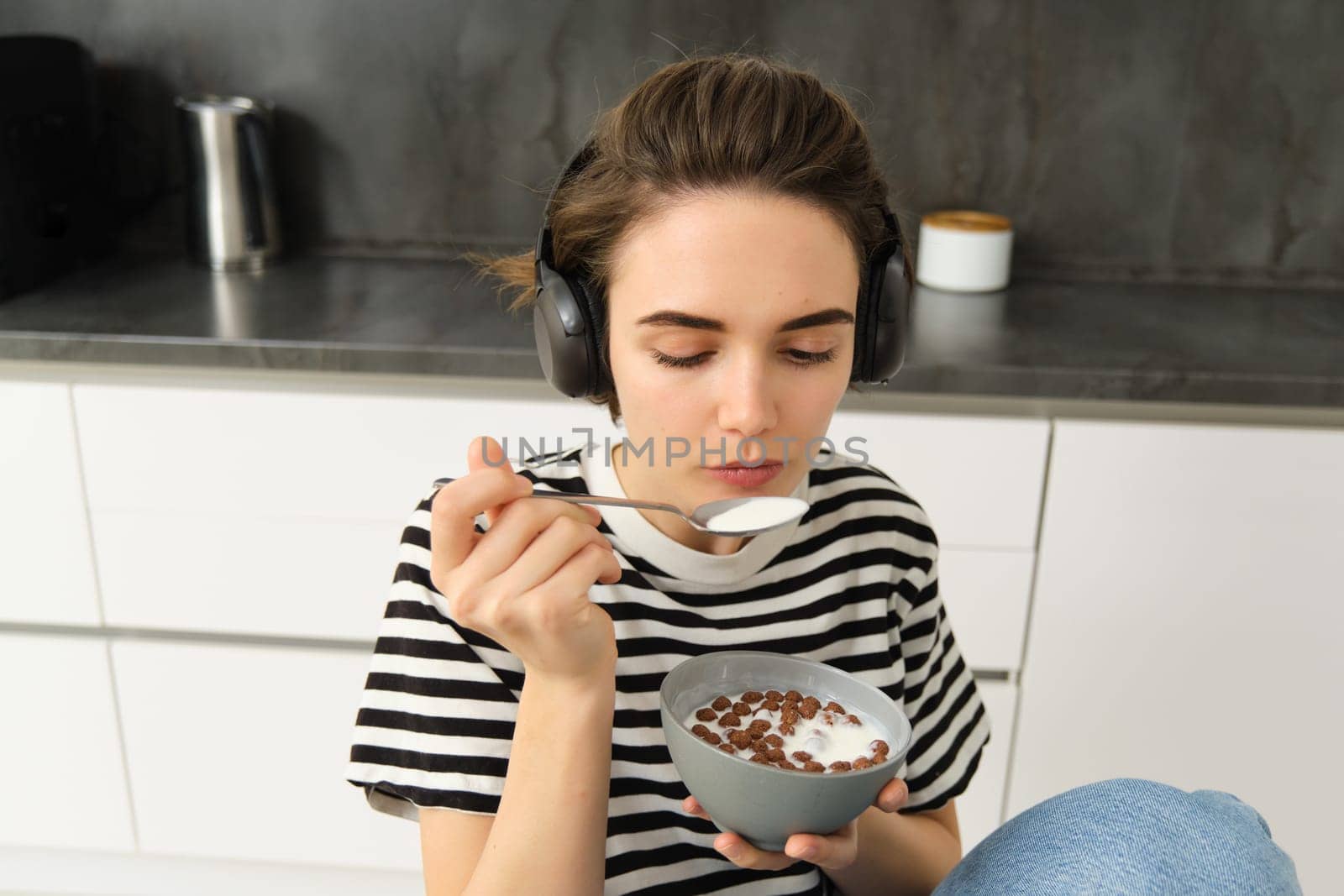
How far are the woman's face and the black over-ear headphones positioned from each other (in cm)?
4

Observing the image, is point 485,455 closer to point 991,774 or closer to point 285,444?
point 285,444

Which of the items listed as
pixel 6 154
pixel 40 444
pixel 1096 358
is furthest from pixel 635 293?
pixel 6 154

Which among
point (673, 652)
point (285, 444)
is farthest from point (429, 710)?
point (285, 444)

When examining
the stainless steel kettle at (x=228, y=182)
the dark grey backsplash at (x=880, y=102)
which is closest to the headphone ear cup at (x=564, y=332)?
the dark grey backsplash at (x=880, y=102)

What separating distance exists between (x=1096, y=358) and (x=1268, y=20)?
80 cm

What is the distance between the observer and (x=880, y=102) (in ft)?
6.87

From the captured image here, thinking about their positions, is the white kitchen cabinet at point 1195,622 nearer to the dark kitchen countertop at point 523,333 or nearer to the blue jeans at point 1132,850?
the dark kitchen countertop at point 523,333

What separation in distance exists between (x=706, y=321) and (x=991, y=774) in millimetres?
1176

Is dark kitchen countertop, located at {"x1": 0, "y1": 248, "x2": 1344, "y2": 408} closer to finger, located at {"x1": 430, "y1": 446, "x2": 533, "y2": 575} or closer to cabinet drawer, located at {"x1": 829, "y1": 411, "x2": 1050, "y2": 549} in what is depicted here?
cabinet drawer, located at {"x1": 829, "y1": 411, "x2": 1050, "y2": 549}

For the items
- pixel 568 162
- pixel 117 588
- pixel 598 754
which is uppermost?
pixel 568 162

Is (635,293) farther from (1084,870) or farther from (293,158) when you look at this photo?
(293,158)

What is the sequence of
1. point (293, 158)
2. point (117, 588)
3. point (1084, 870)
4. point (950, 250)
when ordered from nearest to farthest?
point (1084, 870) → point (117, 588) → point (950, 250) → point (293, 158)

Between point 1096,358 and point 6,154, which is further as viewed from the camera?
point 6,154

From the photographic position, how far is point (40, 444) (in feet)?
5.57
